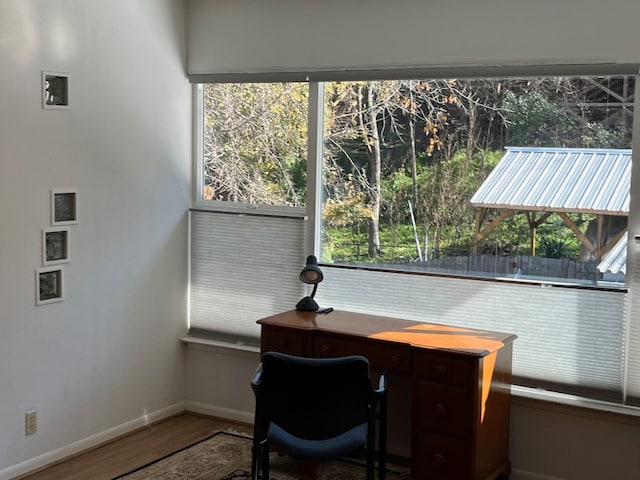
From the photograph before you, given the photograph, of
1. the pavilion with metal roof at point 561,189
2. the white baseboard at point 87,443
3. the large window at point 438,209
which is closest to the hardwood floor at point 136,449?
the white baseboard at point 87,443

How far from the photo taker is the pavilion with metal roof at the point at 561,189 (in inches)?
150

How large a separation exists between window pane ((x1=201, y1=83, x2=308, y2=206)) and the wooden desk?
1.00 m

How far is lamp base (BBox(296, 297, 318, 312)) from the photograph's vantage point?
434 cm

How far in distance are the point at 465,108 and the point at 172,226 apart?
1844mm

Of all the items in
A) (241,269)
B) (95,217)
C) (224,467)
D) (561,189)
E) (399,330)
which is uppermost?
(561,189)

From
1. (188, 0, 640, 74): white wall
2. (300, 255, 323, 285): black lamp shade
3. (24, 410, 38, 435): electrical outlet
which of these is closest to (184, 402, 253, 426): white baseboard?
(300, 255, 323, 285): black lamp shade

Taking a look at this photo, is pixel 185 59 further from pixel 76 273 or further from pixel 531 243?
pixel 531 243

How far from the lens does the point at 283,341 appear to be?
4.07 meters

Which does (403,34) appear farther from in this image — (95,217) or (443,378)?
(95,217)

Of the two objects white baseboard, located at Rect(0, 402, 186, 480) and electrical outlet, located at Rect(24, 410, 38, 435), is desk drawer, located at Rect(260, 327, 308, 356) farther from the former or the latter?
electrical outlet, located at Rect(24, 410, 38, 435)

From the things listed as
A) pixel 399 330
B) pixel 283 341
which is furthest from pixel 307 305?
pixel 399 330

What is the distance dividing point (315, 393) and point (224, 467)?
1.10 meters

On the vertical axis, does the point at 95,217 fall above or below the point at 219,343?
above

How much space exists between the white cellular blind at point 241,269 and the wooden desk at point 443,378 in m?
0.65
